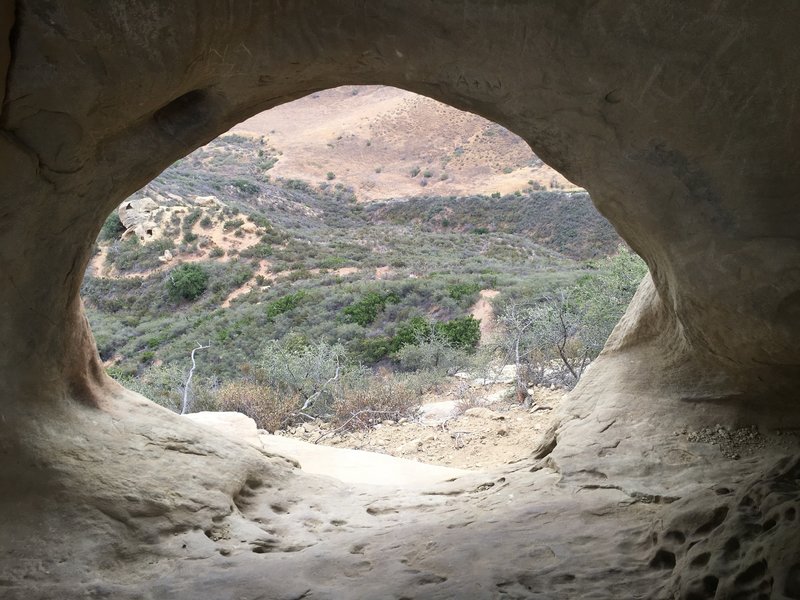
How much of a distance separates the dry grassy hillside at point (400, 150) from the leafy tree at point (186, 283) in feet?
56.2

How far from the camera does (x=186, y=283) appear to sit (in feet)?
64.4

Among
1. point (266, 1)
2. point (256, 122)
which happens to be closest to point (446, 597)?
point (266, 1)

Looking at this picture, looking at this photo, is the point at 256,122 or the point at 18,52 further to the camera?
the point at 256,122

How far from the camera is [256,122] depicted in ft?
158

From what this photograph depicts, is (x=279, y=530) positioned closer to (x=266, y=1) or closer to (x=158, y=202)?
(x=266, y=1)

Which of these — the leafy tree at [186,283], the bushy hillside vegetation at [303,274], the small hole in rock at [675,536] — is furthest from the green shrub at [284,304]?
the small hole in rock at [675,536]

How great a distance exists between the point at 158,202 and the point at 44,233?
2201 cm

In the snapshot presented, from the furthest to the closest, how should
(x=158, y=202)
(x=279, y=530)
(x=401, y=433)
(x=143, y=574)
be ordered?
(x=158, y=202) → (x=401, y=433) → (x=279, y=530) → (x=143, y=574)

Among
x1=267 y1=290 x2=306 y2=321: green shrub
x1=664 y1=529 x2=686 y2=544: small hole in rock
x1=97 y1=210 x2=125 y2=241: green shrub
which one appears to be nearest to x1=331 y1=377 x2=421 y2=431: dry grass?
x1=664 y1=529 x2=686 y2=544: small hole in rock

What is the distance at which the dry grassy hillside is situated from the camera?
122 feet

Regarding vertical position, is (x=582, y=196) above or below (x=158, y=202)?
above

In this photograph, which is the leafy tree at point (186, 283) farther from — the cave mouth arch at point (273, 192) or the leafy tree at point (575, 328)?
the leafy tree at point (575, 328)

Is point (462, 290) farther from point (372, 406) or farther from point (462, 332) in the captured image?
point (372, 406)

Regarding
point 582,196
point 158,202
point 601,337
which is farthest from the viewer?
point 582,196
